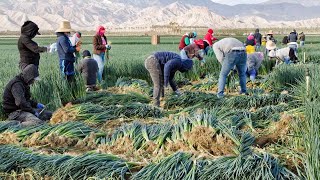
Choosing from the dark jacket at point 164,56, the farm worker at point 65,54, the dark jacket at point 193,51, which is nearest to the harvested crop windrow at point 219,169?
the dark jacket at point 164,56

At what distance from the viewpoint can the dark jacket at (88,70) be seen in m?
7.48

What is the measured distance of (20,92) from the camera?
16.3 ft

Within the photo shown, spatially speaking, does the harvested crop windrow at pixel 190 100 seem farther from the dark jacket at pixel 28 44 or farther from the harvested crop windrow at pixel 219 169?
the harvested crop windrow at pixel 219 169

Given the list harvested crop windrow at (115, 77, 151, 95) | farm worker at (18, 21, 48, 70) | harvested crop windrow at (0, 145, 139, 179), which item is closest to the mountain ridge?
harvested crop windrow at (115, 77, 151, 95)

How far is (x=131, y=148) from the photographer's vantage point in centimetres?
384

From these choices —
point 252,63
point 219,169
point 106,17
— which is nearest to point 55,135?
point 219,169

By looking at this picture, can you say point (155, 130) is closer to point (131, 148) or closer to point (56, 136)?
point (131, 148)

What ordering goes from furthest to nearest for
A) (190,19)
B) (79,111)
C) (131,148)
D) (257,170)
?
(190,19) → (79,111) → (131,148) → (257,170)

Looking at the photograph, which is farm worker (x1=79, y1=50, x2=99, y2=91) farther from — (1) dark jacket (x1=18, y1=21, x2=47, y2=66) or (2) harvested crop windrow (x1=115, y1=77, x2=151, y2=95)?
(1) dark jacket (x1=18, y1=21, x2=47, y2=66)

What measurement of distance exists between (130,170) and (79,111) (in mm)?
2034

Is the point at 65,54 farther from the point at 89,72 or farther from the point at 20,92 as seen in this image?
the point at 20,92

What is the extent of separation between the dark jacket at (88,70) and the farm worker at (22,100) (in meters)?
2.18

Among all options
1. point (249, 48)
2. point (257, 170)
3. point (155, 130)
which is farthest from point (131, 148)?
point (249, 48)

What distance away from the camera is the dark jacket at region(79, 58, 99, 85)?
7477 mm
